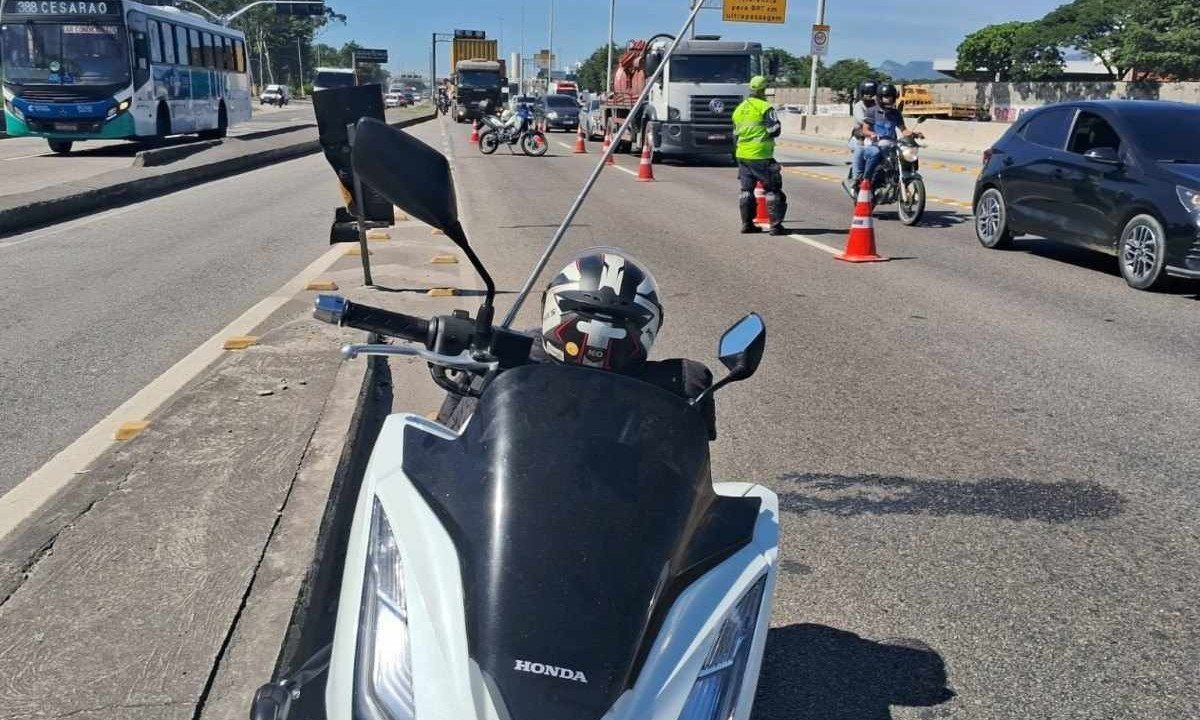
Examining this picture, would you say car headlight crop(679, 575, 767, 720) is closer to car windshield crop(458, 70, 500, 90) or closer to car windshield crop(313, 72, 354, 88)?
car windshield crop(458, 70, 500, 90)

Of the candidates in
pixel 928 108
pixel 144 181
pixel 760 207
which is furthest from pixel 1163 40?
pixel 144 181

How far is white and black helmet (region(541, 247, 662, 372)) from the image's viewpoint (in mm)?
2812

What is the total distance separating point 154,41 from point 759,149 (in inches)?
751

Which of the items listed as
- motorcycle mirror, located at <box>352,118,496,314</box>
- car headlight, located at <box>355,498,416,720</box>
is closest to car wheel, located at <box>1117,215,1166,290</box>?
motorcycle mirror, located at <box>352,118,496,314</box>

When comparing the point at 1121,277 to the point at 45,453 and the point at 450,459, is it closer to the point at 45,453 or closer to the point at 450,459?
the point at 45,453

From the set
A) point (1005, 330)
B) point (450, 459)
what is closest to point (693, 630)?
point (450, 459)

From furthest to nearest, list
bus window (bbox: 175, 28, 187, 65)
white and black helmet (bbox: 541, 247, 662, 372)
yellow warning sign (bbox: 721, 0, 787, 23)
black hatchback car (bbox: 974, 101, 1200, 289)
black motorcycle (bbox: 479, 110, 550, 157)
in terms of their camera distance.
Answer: yellow warning sign (bbox: 721, 0, 787, 23) → black motorcycle (bbox: 479, 110, 550, 157) → bus window (bbox: 175, 28, 187, 65) → black hatchback car (bbox: 974, 101, 1200, 289) → white and black helmet (bbox: 541, 247, 662, 372)

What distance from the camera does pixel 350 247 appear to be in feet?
39.6

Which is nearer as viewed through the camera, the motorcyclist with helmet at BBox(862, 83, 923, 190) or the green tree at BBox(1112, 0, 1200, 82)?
the motorcyclist with helmet at BBox(862, 83, 923, 190)

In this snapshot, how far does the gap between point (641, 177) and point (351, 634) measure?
22.3m

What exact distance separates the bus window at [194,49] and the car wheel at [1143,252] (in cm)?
2617

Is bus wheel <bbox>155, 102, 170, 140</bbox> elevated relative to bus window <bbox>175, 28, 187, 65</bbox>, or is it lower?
lower

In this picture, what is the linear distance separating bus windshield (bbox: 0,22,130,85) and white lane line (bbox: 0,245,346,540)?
773 inches

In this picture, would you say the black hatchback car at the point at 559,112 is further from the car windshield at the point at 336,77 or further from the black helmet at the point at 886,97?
the black helmet at the point at 886,97
